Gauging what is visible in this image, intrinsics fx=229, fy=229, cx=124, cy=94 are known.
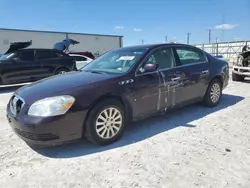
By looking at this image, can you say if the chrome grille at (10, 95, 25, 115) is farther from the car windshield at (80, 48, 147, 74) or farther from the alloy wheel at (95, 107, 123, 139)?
the car windshield at (80, 48, 147, 74)

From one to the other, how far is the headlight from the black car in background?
6231 millimetres

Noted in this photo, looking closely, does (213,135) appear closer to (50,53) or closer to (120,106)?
(120,106)

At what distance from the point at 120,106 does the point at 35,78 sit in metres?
6.41

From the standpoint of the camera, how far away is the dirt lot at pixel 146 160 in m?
2.50

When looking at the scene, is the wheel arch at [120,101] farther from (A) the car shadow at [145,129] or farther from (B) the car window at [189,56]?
(B) the car window at [189,56]

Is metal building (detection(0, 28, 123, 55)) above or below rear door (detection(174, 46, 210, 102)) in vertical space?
above

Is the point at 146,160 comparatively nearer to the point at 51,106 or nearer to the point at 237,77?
the point at 51,106

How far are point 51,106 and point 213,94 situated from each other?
3782 mm

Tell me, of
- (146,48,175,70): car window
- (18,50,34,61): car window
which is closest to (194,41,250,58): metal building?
(18,50,34,61): car window

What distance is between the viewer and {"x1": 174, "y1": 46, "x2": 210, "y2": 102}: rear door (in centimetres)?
446

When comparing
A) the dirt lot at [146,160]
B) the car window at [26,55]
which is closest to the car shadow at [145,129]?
the dirt lot at [146,160]

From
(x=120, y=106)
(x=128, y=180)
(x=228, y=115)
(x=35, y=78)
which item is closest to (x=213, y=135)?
(x=228, y=115)

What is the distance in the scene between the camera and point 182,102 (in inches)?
176

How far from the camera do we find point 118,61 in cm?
409
